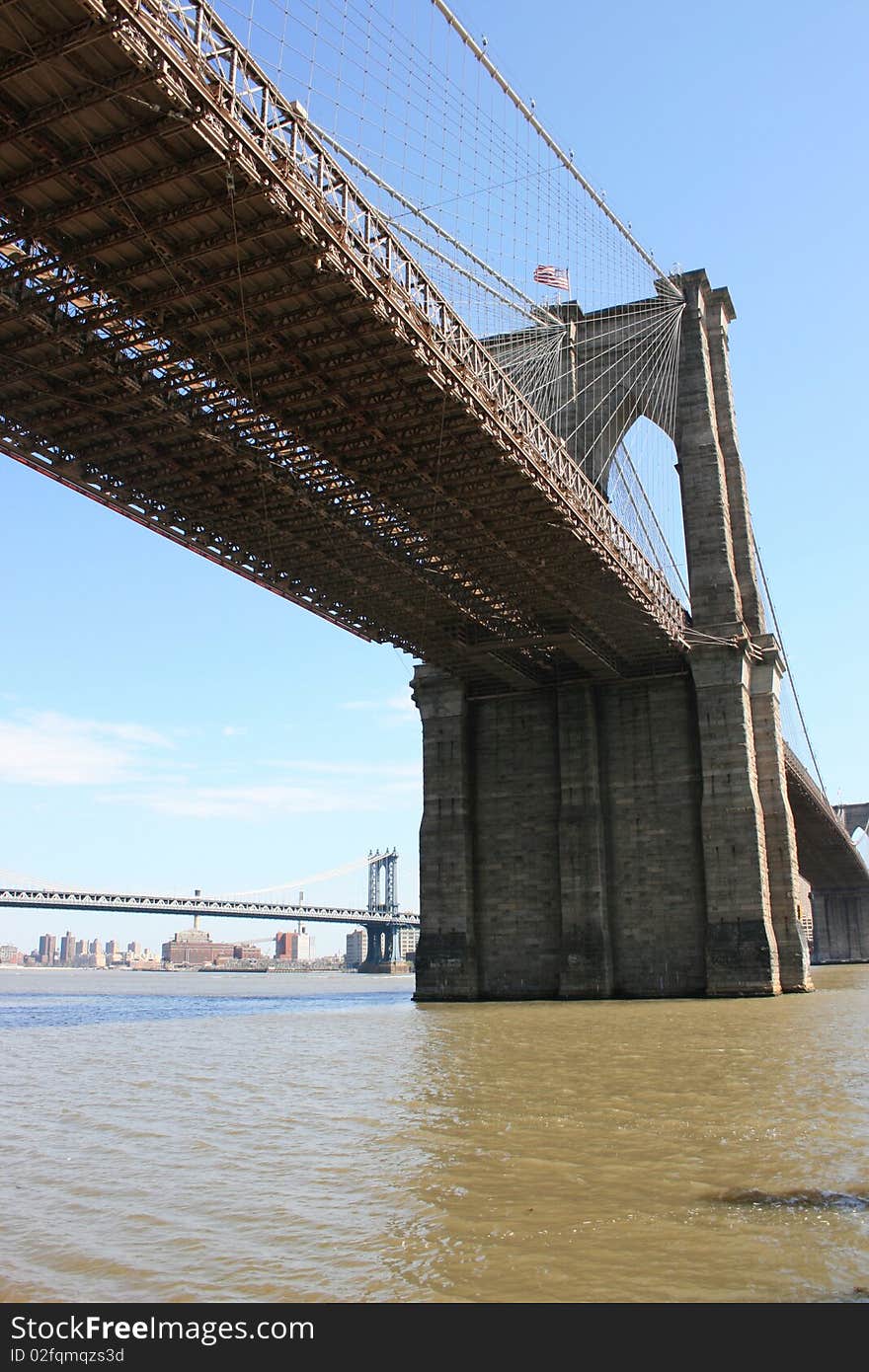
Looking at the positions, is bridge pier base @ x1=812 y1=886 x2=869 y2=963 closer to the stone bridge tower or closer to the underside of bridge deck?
the stone bridge tower

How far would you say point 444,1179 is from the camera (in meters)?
9.58

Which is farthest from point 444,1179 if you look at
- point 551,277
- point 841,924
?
point 841,924

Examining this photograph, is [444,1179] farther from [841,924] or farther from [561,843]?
[841,924]

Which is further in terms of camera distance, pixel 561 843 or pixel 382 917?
pixel 382 917

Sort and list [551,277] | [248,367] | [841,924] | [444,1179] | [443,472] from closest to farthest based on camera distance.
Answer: [444,1179] → [248,367] → [443,472] → [551,277] → [841,924]

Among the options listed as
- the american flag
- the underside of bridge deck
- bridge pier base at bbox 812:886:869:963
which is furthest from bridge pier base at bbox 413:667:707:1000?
bridge pier base at bbox 812:886:869:963

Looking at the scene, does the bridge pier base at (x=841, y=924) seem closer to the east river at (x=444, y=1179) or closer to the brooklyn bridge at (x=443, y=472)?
the brooklyn bridge at (x=443, y=472)

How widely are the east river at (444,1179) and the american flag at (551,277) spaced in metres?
26.8

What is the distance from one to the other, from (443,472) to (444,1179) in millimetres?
→ 22303

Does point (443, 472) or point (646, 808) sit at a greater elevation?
point (443, 472)

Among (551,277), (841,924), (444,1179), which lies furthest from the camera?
(841,924)

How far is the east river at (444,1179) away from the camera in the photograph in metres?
6.64

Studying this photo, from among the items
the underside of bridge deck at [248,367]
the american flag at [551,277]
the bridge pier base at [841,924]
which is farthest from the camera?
the bridge pier base at [841,924]

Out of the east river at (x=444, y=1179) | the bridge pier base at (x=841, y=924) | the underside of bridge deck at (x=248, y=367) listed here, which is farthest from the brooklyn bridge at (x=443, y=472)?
the bridge pier base at (x=841, y=924)
